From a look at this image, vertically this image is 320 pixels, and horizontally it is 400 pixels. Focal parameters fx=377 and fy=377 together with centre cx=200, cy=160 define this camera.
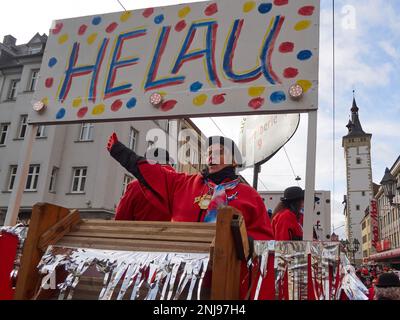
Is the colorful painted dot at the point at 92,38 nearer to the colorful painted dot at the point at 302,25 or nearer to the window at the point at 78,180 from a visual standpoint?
the colorful painted dot at the point at 302,25

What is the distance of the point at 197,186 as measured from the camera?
2609mm

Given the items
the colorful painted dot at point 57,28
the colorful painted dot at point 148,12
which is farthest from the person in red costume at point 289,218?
the colorful painted dot at point 57,28

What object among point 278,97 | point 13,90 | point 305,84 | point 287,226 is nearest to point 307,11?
point 305,84

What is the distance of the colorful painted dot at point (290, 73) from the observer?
2.60 metres

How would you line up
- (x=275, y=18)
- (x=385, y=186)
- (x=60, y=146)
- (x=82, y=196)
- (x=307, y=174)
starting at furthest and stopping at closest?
(x=60, y=146) < (x=82, y=196) < (x=385, y=186) < (x=275, y=18) < (x=307, y=174)

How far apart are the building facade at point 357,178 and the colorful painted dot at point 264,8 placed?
70118 mm

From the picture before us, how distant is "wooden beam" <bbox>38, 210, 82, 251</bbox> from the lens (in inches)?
69.2

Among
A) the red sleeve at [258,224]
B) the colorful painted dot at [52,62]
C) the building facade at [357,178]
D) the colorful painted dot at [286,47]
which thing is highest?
the building facade at [357,178]

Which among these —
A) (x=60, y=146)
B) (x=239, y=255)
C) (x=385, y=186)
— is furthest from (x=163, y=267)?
(x=60, y=146)

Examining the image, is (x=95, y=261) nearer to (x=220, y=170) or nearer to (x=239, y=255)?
(x=239, y=255)

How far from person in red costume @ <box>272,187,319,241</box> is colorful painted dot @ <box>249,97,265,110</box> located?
1.66m

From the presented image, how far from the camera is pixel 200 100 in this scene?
2.79 m

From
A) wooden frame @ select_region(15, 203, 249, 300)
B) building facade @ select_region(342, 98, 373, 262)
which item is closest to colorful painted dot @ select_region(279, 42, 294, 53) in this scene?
wooden frame @ select_region(15, 203, 249, 300)
